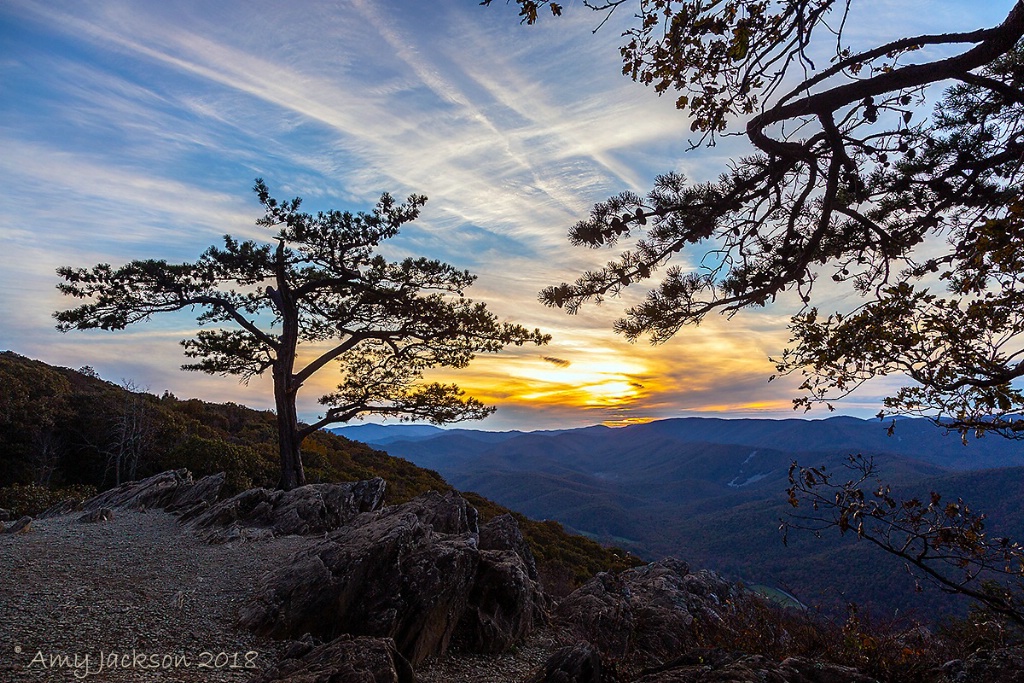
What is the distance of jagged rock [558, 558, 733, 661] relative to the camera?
11.7 metres

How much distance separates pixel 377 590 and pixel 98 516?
32.9 ft

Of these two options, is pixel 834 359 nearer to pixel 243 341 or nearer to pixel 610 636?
pixel 610 636

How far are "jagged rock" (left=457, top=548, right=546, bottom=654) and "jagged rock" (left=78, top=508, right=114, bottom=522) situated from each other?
34.4 feet

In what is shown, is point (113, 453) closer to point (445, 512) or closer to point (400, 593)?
point (445, 512)

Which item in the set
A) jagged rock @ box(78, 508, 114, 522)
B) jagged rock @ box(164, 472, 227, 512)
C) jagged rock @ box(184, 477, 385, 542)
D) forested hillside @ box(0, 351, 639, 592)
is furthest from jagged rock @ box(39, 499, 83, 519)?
jagged rock @ box(184, 477, 385, 542)

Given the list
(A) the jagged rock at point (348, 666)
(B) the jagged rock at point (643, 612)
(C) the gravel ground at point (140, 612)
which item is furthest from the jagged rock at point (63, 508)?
(B) the jagged rock at point (643, 612)

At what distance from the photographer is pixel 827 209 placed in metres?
6.26

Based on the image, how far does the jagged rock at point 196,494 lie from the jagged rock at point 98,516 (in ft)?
4.80

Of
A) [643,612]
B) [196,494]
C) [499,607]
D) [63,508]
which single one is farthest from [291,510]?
[643,612]

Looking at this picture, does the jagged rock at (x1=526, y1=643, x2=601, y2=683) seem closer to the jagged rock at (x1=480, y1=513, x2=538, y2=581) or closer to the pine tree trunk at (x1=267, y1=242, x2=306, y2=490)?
the jagged rock at (x1=480, y1=513, x2=538, y2=581)

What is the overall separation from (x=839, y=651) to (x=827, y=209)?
6.16 m

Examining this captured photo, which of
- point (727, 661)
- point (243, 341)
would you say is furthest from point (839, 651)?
point (243, 341)

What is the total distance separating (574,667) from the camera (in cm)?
653

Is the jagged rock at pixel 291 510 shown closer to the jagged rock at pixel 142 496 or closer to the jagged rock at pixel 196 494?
the jagged rock at pixel 196 494
